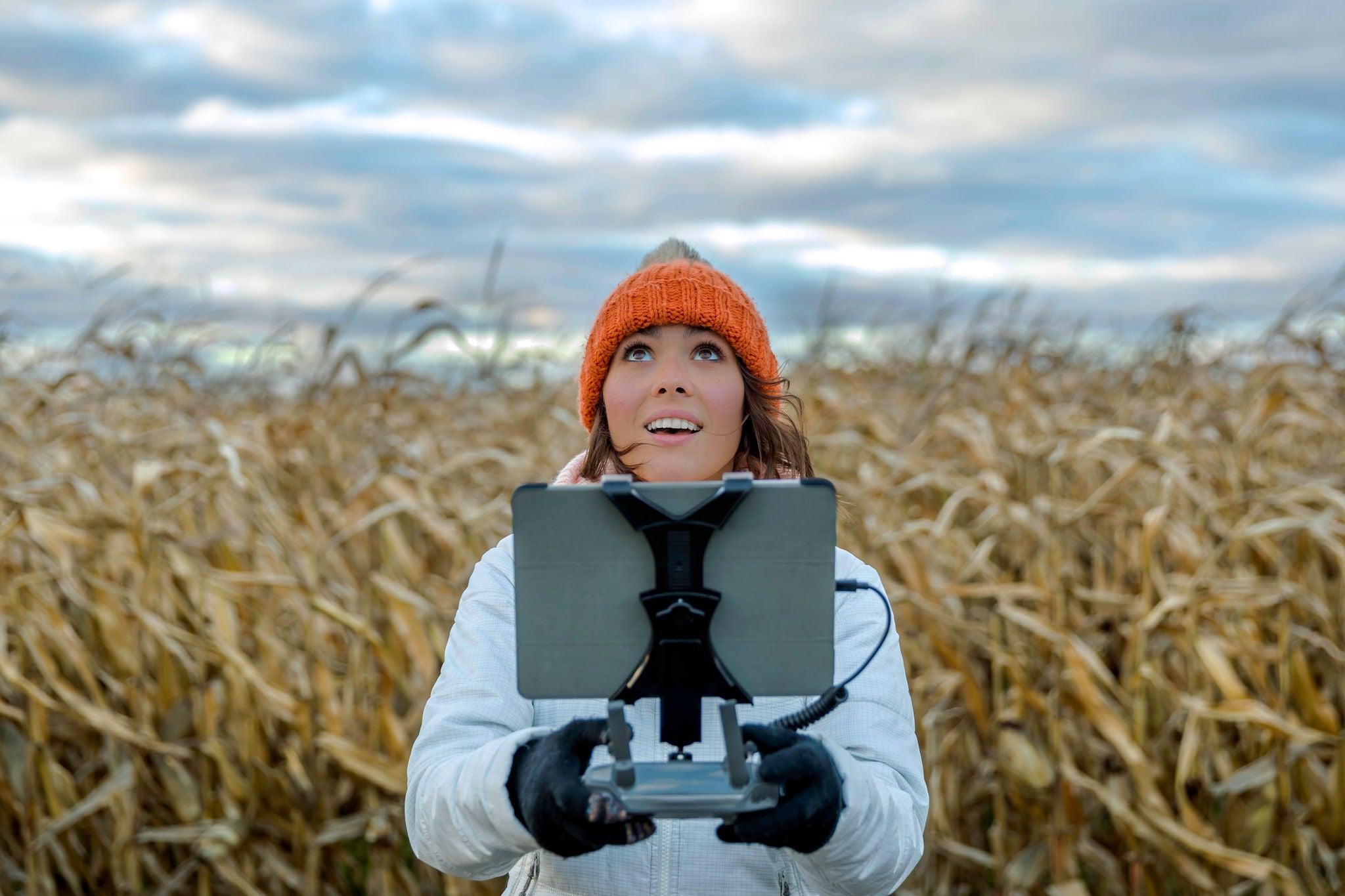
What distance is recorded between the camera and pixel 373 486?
123 inches

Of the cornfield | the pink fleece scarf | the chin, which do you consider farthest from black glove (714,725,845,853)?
Answer: the cornfield

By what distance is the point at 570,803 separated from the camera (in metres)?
1.10

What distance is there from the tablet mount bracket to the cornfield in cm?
135

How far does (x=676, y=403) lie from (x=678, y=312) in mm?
139

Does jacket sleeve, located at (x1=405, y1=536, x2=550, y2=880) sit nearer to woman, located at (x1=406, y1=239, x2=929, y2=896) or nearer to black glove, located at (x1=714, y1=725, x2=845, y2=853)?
woman, located at (x1=406, y1=239, x2=929, y2=896)

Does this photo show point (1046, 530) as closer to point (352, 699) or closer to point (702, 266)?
point (702, 266)

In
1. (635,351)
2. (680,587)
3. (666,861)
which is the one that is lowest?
(666,861)

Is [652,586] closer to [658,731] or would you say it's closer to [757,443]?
[658,731]

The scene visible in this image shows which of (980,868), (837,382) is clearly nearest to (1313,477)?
(980,868)

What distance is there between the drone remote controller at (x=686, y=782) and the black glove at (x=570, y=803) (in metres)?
0.02

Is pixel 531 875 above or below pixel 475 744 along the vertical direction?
below

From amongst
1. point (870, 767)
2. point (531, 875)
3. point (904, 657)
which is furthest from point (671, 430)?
point (904, 657)

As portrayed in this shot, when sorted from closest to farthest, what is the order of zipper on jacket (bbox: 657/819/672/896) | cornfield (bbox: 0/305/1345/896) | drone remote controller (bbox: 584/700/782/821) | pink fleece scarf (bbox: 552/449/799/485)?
1. drone remote controller (bbox: 584/700/782/821)
2. zipper on jacket (bbox: 657/819/672/896)
3. pink fleece scarf (bbox: 552/449/799/485)
4. cornfield (bbox: 0/305/1345/896)

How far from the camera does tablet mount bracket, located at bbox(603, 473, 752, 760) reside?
46.0 inches
